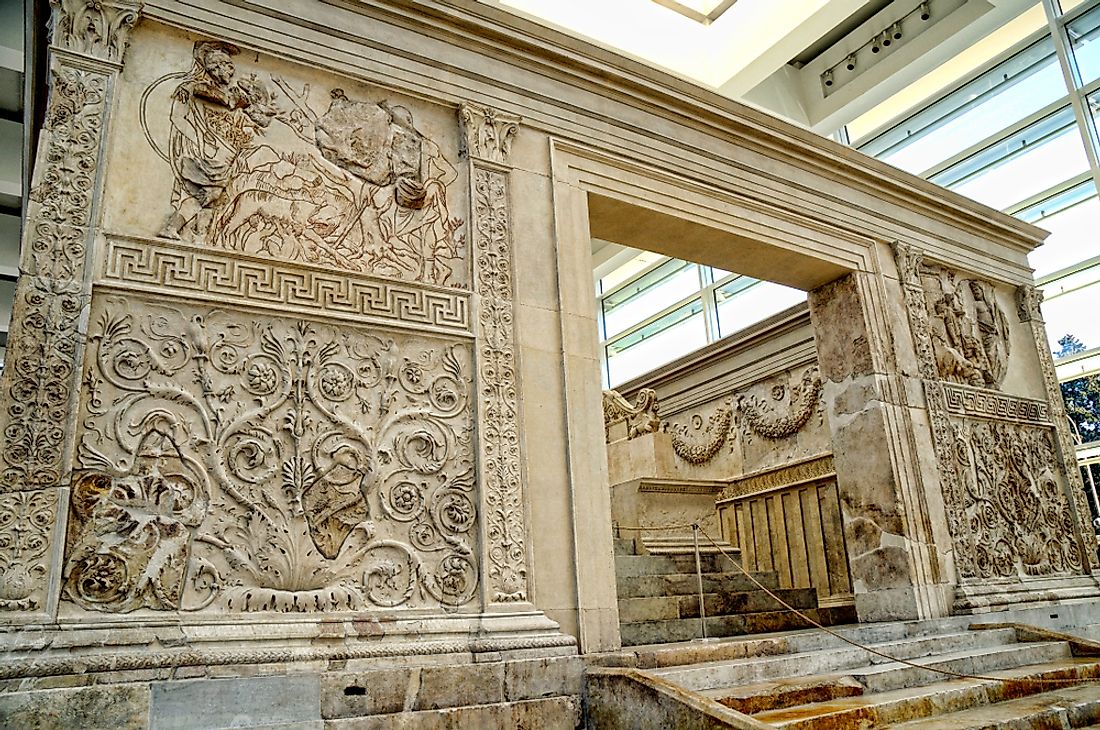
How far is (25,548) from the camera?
317 cm

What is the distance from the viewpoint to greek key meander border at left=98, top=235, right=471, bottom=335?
372 cm

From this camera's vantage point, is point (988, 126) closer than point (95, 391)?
No

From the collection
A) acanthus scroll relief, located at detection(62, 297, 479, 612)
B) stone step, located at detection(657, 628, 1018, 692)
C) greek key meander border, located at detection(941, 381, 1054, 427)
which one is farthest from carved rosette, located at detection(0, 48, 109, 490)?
greek key meander border, located at detection(941, 381, 1054, 427)

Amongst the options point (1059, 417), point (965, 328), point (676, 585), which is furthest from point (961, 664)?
point (1059, 417)

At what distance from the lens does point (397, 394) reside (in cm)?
419

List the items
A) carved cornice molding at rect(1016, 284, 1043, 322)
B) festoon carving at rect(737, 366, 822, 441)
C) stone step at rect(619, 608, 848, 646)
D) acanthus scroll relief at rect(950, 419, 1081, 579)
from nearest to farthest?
stone step at rect(619, 608, 848, 646), acanthus scroll relief at rect(950, 419, 1081, 579), carved cornice molding at rect(1016, 284, 1043, 322), festoon carving at rect(737, 366, 822, 441)

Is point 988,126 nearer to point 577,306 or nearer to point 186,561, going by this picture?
point 577,306

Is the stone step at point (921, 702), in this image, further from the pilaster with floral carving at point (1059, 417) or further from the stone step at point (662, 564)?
the pilaster with floral carving at point (1059, 417)

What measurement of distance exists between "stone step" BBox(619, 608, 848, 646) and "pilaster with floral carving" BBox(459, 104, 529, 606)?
55.1 inches

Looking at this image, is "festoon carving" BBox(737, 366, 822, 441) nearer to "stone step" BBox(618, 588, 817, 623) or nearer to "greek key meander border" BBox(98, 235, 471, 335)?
"stone step" BBox(618, 588, 817, 623)

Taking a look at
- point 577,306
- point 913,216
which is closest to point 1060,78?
point 913,216

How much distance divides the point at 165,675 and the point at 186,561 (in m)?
0.47

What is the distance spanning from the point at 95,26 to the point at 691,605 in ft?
17.1

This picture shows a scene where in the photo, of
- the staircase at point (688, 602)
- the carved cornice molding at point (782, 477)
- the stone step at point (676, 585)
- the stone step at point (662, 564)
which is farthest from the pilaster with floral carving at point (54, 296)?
the carved cornice molding at point (782, 477)
